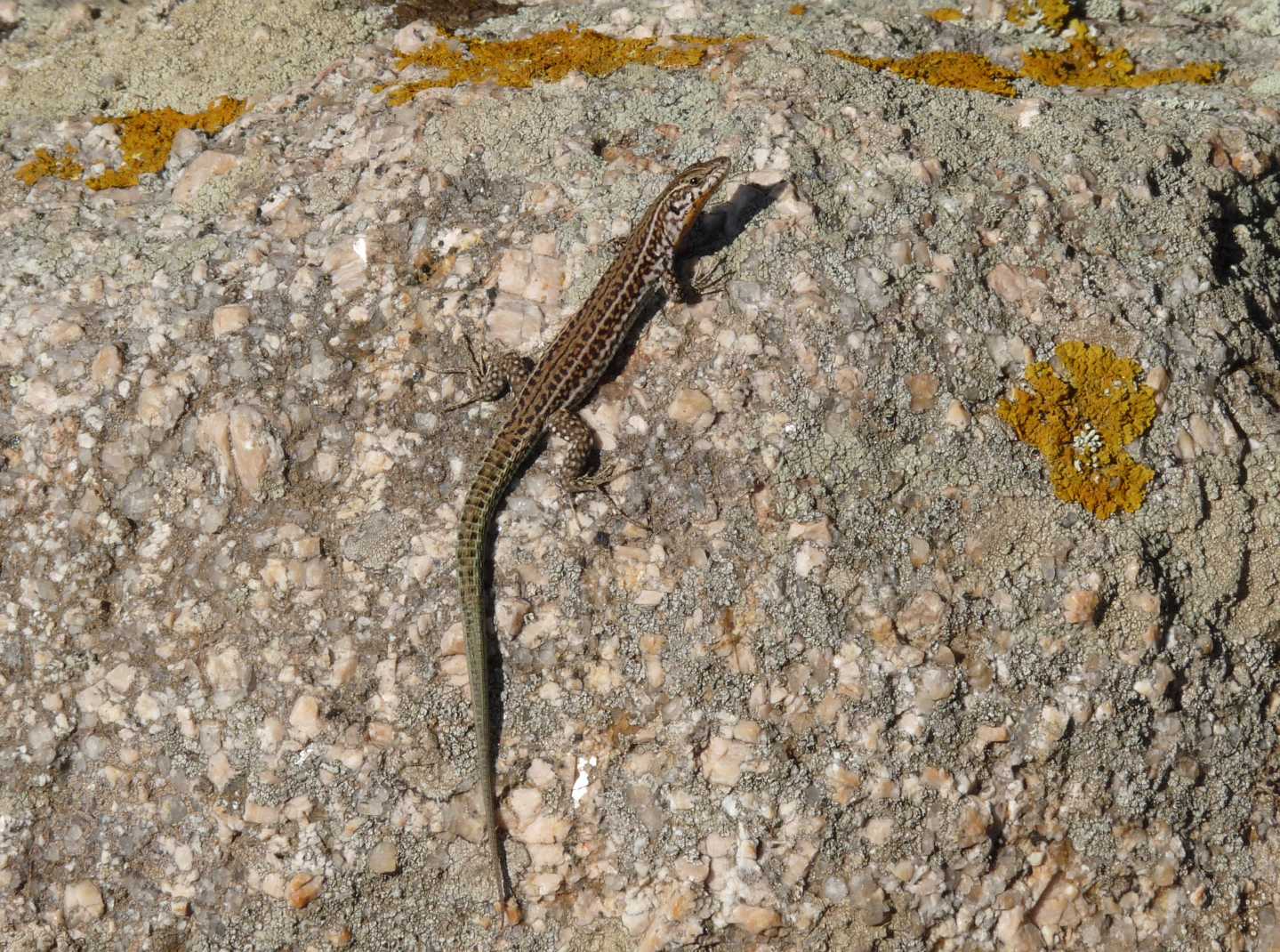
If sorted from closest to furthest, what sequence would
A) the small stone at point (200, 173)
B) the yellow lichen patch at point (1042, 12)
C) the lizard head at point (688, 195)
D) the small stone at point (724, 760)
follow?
the small stone at point (724, 760) → the lizard head at point (688, 195) → the small stone at point (200, 173) → the yellow lichen patch at point (1042, 12)

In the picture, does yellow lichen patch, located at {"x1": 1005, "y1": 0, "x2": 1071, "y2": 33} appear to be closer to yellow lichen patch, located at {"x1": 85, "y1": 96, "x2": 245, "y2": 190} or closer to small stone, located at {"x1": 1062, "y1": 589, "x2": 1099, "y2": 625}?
small stone, located at {"x1": 1062, "y1": 589, "x2": 1099, "y2": 625}

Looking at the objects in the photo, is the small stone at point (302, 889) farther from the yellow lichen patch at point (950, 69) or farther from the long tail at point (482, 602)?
the yellow lichen patch at point (950, 69)

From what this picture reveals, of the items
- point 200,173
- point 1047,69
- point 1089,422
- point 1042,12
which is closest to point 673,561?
point 1089,422

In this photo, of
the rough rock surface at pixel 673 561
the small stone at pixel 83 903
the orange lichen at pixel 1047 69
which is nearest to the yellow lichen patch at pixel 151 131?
the rough rock surface at pixel 673 561

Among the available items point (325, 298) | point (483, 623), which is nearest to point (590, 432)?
point (483, 623)

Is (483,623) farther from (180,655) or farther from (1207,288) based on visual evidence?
(1207,288)

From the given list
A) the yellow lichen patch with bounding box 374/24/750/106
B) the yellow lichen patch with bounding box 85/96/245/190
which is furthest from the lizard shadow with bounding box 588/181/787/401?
the yellow lichen patch with bounding box 85/96/245/190
